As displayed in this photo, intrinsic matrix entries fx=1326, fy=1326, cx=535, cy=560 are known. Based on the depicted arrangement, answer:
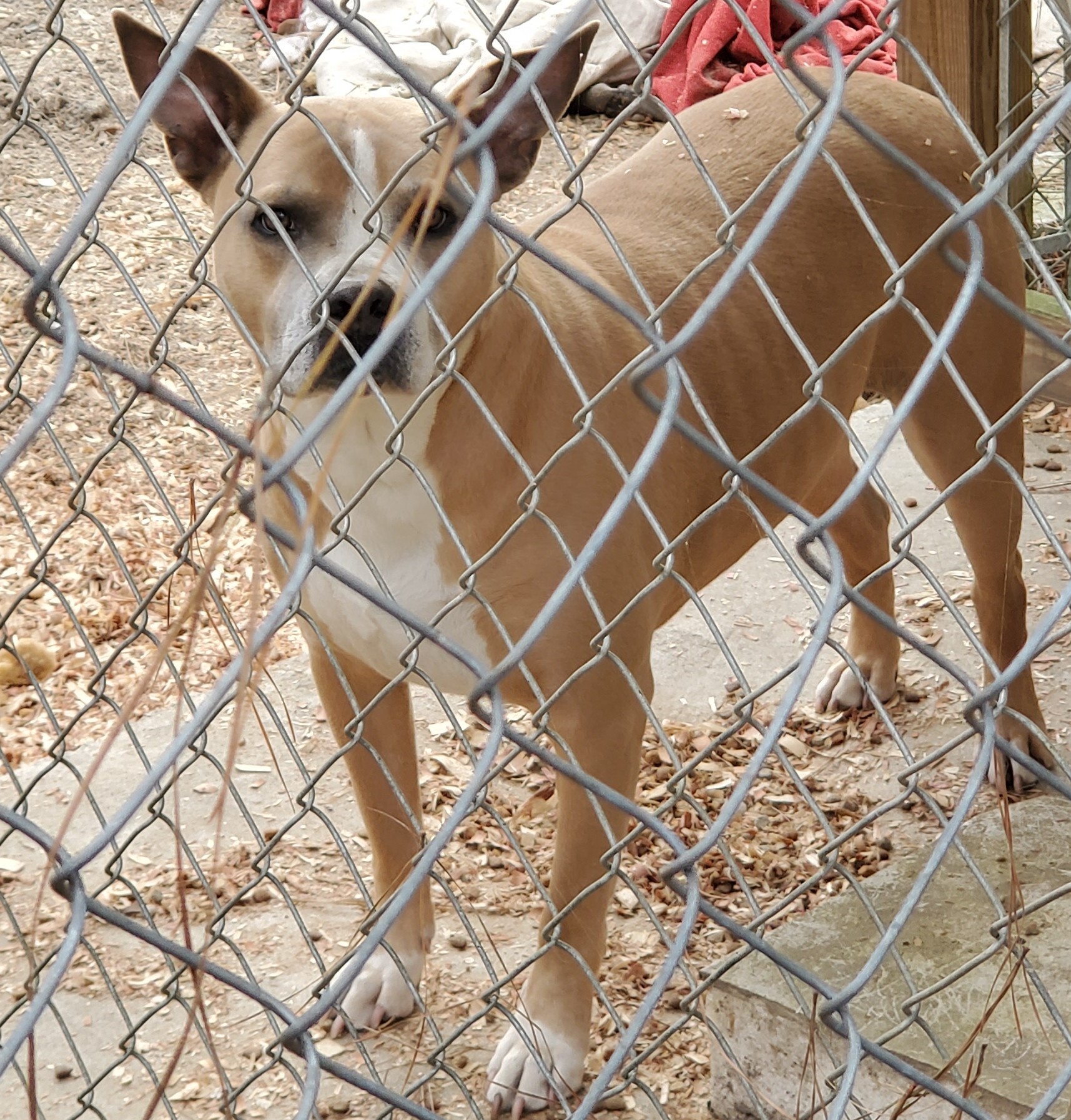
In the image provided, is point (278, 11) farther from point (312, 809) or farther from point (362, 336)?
point (312, 809)

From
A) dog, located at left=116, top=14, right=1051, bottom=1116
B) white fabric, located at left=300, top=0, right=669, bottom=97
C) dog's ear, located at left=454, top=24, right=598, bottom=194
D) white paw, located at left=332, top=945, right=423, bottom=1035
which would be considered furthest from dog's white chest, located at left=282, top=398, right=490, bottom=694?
white fabric, located at left=300, top=0, right=669, bottom=97

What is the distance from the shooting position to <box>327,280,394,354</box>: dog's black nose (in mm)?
1788

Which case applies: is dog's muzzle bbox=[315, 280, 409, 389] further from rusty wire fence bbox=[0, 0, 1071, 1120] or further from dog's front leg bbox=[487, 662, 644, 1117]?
dog's front leg bbox=[487, 662, 644, 1117]

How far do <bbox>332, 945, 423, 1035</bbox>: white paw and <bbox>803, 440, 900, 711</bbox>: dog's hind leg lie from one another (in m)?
1.42

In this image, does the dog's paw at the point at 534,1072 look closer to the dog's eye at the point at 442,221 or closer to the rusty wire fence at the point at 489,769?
the rusty wire fence at the point at 489,769

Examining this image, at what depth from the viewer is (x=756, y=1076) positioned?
2.10 meters

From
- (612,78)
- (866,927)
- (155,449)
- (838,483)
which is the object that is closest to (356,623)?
(866,927)

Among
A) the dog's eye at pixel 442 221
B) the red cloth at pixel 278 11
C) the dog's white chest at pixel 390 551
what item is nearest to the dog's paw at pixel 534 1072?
the dog's white chest at pixel 390 551

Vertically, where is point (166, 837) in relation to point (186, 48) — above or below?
below

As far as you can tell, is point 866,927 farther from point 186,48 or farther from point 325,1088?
point 186,48

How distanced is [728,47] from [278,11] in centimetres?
236

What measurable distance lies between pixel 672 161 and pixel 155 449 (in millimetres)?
2307

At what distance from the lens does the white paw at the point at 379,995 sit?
2.48 metres

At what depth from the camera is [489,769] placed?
1061 millimetres
